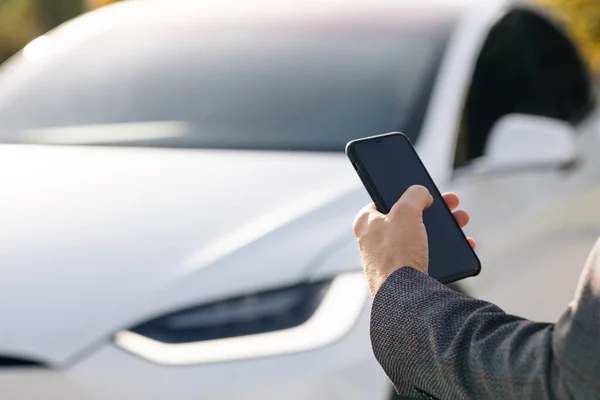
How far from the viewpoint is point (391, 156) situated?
1.76 meters

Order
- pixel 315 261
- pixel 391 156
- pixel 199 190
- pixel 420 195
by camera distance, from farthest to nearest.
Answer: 1. pixel 199 190
2. pixel 315 261
3. pixel 391 156
4. pixel 420 195

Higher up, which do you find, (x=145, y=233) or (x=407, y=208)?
(x=407, y=208)

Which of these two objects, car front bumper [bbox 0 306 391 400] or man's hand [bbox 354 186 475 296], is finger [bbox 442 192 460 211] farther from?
car front bumper [bbox 0 306 391 400]

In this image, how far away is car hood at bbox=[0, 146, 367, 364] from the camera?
2.33m

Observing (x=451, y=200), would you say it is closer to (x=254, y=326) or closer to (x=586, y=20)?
(x=254, y=326)

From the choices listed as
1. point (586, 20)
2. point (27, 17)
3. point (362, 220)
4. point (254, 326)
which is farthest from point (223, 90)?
point (586, 20)

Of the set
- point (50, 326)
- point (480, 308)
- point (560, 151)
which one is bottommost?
point (560, 151)

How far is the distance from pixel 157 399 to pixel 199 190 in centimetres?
67

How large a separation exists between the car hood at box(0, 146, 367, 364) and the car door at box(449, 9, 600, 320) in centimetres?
43

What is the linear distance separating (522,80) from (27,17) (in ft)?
30.3

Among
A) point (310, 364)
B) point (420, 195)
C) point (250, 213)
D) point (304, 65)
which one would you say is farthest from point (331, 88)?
point (420, 195)

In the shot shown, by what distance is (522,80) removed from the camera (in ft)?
14.0

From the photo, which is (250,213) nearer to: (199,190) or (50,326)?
(199,190)

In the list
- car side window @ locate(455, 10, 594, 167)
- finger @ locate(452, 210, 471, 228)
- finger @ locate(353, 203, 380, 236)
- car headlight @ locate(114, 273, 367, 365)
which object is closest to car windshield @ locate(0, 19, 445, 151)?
car side window @ locate(455, 10, 594, 167)
